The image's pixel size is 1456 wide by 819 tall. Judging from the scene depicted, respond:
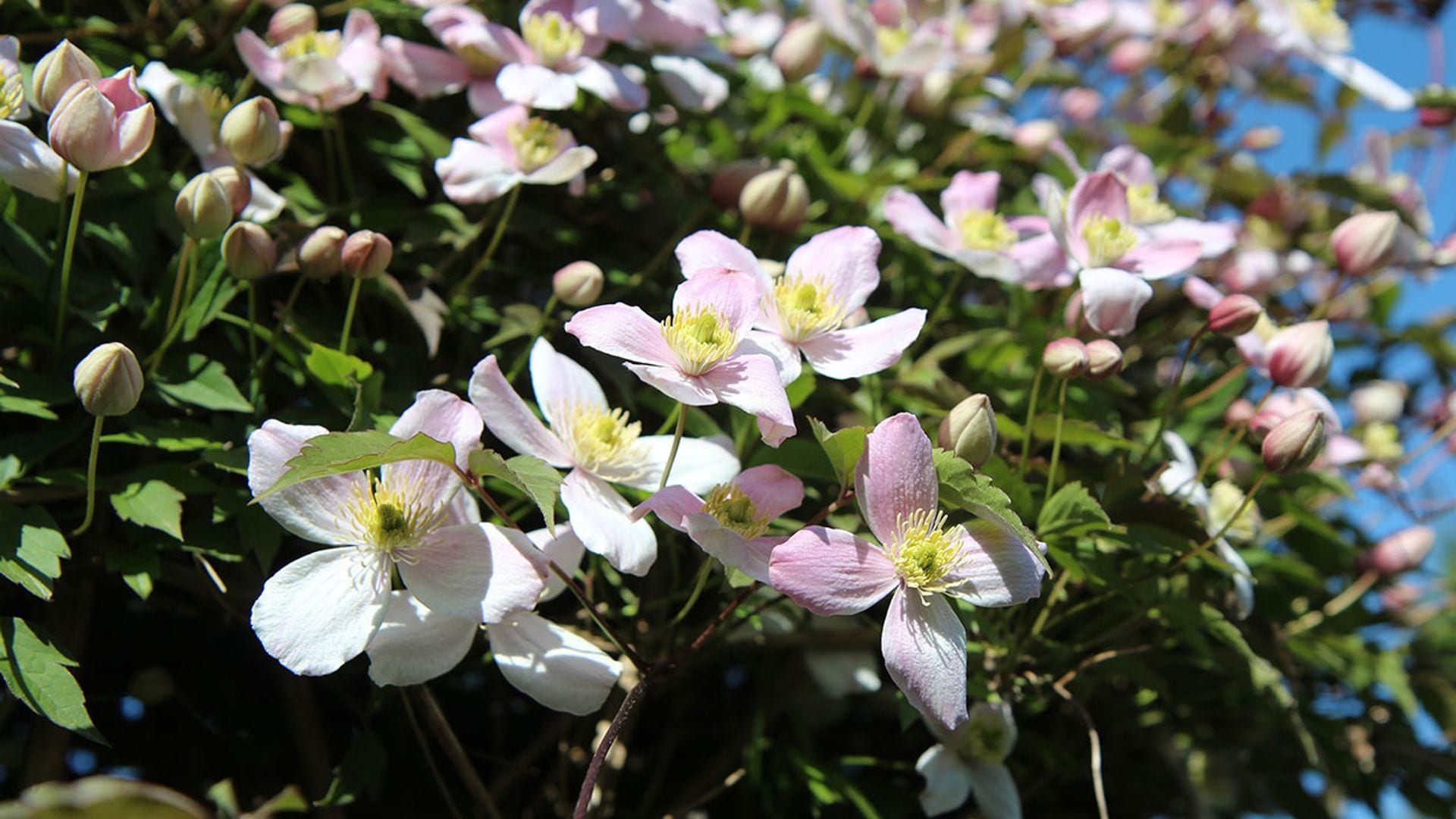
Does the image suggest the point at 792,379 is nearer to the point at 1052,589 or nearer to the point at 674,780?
the point at 1052,589

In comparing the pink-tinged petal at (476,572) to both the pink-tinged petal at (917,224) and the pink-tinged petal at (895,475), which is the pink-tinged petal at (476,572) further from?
the pink-tinged petal at (917,224)

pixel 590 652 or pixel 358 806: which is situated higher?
pixel 590 652

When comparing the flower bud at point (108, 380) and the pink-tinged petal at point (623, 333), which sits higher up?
the pink-tinged petal at point (623, 333)

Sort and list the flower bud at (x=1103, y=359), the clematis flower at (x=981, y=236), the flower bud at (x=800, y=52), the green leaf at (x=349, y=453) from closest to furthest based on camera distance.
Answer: the green leaf at (x=349, y=453), the flower bud at (x=1103, y=359), the clematis flower at (x=981, y=236), the flower bud at (x=800, y=52)

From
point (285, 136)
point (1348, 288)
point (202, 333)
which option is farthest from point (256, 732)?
point (1348, 288)

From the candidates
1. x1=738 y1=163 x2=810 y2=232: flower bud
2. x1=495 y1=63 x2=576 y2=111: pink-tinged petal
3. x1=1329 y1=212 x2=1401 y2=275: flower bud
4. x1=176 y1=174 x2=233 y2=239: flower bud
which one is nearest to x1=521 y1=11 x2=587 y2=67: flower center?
x1=495 y1=63 x2=576 y2=111: pink-tinged petal

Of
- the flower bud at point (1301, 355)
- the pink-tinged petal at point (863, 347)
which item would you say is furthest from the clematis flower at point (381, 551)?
the flower bud at point (1301, 355)

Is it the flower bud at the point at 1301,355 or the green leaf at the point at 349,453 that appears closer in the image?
the green leaf at the point at 349,453
